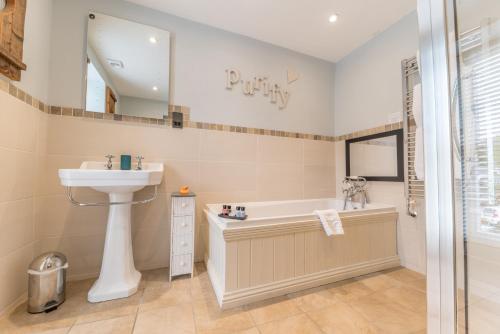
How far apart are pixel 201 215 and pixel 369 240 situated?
5.26ft

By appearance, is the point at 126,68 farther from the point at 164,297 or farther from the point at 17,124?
the point at 164,297

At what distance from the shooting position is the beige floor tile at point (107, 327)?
1133 millimetres

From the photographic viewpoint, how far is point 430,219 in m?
0.76

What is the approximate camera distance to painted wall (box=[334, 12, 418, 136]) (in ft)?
6.71

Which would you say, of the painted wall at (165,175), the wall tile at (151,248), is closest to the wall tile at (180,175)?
the painted wall at (165,175)

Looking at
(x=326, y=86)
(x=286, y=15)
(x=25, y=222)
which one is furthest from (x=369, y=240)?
(x=25, y=222)

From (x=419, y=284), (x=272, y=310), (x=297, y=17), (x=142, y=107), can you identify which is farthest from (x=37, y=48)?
(x=419, y=284)

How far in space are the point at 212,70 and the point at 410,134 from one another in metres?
2.03

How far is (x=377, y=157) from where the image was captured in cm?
225

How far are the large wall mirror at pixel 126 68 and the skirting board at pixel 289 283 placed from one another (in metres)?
1.58

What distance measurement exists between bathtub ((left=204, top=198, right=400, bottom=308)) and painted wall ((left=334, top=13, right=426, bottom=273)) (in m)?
0.13

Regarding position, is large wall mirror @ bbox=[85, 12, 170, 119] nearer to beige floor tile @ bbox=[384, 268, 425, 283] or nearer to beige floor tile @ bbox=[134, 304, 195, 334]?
beige floor tile @ bbox=[134, 304, 195, 334]

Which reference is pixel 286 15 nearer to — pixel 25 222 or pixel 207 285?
pixel 207 285

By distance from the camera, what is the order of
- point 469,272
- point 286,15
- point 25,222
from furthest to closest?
point 286,15
point 25,222
point 469,272
